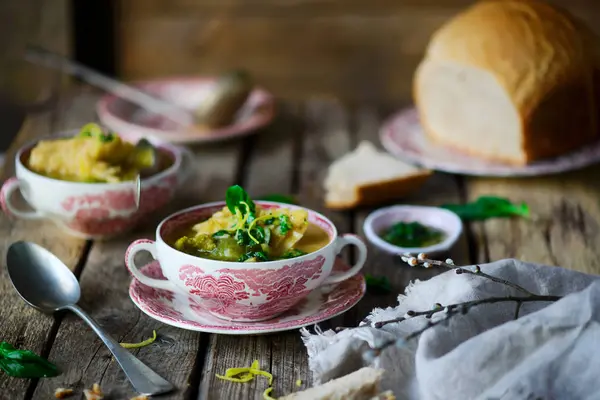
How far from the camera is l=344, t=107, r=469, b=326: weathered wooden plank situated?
158cm

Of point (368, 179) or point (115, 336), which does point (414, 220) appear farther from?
point (115, 336)

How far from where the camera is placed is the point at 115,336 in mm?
1450

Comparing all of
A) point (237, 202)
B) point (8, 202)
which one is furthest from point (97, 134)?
point (237, 202)

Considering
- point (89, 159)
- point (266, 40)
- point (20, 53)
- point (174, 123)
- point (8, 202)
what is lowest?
point (20, 53)

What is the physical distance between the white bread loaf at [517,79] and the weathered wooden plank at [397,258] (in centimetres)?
20

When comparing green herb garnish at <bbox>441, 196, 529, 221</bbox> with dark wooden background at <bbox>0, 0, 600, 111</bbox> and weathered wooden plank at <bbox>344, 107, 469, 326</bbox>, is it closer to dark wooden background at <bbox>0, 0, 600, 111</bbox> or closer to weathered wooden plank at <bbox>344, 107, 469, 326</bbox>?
weathered wooden plank at <bbox>344, 107, 469, 326</bbox>

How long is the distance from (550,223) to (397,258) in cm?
43

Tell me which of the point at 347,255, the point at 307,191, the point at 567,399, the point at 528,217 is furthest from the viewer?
the point at 307,191

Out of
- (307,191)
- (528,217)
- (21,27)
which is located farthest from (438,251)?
(21,27)

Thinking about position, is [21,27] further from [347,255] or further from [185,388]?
[185,388]

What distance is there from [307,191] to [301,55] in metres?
2.18

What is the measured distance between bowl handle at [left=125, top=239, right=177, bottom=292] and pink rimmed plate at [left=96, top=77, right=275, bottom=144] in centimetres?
85

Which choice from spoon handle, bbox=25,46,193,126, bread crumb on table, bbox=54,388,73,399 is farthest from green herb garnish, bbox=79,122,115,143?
spoon handle, bbox=25,46,193,126

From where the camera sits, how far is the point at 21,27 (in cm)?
421
